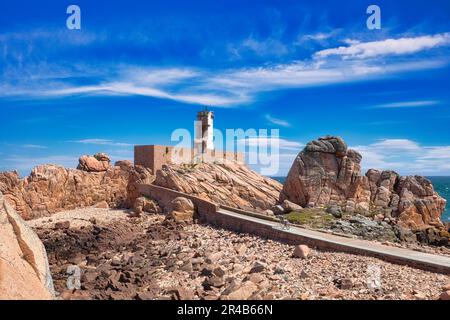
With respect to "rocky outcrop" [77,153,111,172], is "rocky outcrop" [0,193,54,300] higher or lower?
lower

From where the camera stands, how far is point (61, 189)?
33.5 meters

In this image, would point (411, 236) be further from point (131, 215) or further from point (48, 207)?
point (48, 207)

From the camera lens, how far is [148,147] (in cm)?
3634

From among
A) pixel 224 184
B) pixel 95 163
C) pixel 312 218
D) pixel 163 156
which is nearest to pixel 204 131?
pixel 163 156

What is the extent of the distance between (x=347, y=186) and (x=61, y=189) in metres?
24.5

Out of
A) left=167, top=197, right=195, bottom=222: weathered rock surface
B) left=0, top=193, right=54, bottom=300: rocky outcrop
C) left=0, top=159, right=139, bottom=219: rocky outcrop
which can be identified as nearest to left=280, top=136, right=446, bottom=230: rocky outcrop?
left=167, top=197, right=195, bottom=222: weathered rock surface

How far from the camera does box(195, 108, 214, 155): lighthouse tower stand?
43562 mm

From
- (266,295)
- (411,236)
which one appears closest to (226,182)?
(411,236)

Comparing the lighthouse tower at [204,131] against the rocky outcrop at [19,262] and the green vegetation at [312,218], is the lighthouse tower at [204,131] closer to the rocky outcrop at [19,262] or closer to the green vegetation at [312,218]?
the green vegetation at [312,218]

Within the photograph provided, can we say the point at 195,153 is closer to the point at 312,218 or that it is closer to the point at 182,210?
the point at 182,210

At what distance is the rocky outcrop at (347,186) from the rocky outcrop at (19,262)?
70.0ft

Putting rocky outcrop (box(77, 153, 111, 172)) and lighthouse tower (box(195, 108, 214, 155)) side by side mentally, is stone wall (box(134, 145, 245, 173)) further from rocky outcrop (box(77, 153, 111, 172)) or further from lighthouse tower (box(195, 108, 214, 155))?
rocky outcrop (box(77, 153, 111, 172))

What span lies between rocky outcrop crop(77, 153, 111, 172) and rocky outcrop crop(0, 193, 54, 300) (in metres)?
27.9

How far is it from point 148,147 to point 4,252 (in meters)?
28.1
